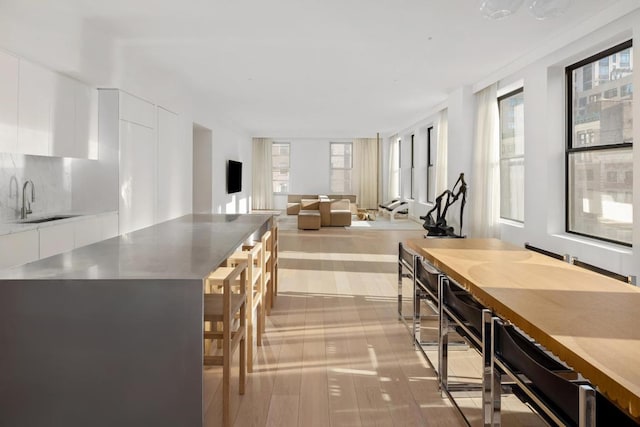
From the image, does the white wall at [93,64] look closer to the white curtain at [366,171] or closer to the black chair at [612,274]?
the black chair at [612,274]

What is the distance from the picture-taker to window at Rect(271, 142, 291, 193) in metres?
17.7

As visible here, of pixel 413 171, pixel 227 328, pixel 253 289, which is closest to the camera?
pixel 227 328

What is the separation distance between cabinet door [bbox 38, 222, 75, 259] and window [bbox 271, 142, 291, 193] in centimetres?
1315

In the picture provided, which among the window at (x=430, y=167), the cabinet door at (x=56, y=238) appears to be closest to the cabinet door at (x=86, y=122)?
the cabinet door at (x=56, y=238)

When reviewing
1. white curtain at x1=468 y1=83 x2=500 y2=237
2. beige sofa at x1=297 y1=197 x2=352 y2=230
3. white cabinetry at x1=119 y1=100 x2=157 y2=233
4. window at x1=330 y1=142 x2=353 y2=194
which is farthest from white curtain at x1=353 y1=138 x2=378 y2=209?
white cabinetry at x1=119 y1=100 x2=157 y2=233

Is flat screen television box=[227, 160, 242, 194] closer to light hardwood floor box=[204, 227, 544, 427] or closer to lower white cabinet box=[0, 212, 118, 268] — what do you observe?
lower white cabinet box=[0, 212, 118, 268]

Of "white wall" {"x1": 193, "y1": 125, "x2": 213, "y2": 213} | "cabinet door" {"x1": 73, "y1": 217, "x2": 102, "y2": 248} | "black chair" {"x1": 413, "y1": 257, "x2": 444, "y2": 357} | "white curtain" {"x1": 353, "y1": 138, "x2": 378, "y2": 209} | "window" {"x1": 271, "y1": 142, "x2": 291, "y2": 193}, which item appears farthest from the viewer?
"window" {"x1": 271, "y1": 142, "x2": 291, "y2": 193}

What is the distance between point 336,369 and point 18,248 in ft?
8.45

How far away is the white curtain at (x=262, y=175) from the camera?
56.9 ft

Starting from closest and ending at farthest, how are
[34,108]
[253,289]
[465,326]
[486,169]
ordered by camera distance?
[465,326], [253,289], [34,108], [486,169]

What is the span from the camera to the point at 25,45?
3.92 m

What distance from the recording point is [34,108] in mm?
4266

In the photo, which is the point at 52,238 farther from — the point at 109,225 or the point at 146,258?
the point at 146,258

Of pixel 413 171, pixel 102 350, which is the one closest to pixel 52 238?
pixel 102 350
